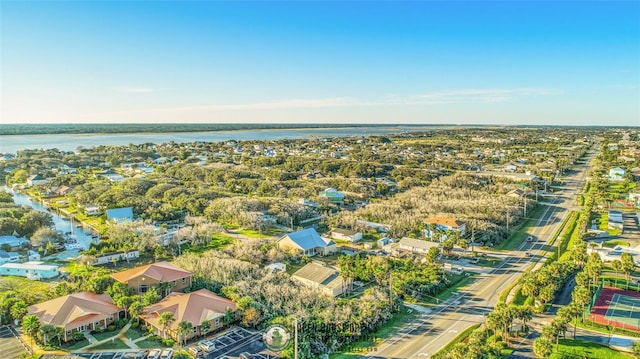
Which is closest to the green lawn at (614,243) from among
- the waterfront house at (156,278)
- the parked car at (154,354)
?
the waterfront house at (156,278)

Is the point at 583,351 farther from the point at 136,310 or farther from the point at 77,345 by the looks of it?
the point at 77,345

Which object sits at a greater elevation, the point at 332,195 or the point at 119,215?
the point at 332,195

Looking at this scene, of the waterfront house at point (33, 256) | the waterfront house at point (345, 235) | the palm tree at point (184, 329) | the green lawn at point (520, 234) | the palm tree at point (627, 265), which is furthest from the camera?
the waterfront house at point (345, 235)

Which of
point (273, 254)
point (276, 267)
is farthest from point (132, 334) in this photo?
point (273, 254)

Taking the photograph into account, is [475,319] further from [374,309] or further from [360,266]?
[360,266]

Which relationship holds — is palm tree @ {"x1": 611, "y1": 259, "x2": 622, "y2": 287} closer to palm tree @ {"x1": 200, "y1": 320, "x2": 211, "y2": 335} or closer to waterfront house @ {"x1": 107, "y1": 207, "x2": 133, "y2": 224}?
palm tree @ {"x1": 200, "y1": 320, "x2": 211, "y2": 335}

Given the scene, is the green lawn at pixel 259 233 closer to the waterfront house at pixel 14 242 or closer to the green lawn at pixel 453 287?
the green lawn at pixel 453 287

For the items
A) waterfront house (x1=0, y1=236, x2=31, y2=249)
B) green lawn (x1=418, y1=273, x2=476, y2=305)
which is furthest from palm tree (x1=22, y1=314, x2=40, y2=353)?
green lawn (x1=418, y1=273, x2=476, y2=305)
